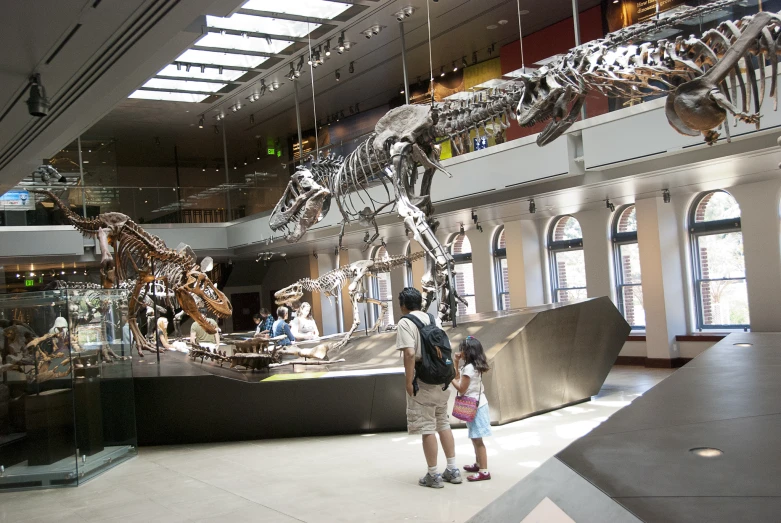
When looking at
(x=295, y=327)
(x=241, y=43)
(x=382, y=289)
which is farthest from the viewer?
(x=382, y=289)

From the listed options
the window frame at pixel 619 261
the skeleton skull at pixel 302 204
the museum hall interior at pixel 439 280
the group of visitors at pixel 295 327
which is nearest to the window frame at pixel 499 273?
the museum hall interior at pixel 439 280

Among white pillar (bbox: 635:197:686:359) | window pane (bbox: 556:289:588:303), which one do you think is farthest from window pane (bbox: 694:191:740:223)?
window pane (bbox: 556:289:588:303)

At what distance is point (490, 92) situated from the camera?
8.70 m

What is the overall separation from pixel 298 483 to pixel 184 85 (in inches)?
504

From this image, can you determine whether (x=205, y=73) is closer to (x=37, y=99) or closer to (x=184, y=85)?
(x=184, y=85)

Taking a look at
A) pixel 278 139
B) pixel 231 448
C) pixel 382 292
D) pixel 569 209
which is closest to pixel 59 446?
pixel 231 448

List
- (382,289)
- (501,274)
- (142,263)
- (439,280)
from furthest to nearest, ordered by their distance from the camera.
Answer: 1. (382,289)
2. (501,274)
3. (142,263)
4. (439,280)

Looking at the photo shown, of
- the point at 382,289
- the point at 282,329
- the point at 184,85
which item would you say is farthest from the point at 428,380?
the point at 382,289

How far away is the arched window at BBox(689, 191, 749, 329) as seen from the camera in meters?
12.9

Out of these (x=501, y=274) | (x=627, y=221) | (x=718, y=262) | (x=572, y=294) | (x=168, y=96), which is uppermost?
(x=168, y=96)

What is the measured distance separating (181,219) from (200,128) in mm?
3994

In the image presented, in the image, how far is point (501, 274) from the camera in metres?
17.6

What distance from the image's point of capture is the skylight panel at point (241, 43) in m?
13.5

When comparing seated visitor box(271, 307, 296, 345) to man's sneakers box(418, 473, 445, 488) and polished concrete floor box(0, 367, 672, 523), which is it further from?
man's sneakers box(418, 473, 445, 488)
